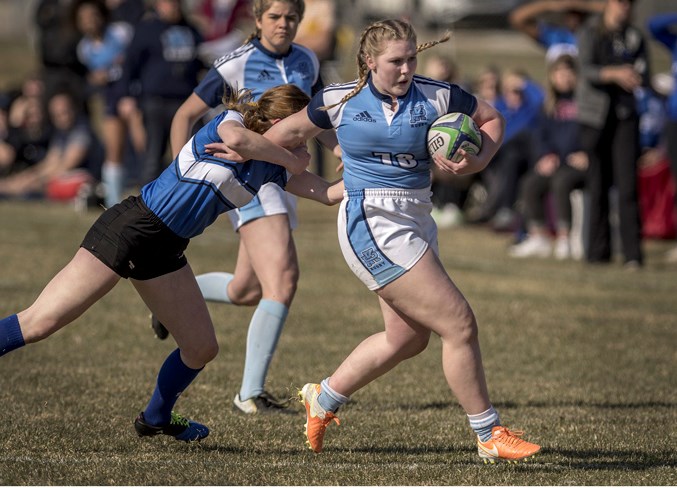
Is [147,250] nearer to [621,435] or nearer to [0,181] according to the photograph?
[621,435]

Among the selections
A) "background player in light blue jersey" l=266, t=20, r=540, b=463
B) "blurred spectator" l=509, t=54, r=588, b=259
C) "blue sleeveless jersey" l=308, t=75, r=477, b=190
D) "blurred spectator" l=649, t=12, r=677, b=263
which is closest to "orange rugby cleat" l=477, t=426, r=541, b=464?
"background player in light blue jersey" l=266, t=20, r=540, b=463

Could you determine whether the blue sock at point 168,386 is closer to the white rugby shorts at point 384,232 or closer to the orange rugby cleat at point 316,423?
the orange rugby cleat at point 316,423

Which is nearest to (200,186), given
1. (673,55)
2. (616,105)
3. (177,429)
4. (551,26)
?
(177,429)

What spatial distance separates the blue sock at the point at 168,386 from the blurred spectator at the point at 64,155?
39.9 ft

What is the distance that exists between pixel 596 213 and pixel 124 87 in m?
6.05

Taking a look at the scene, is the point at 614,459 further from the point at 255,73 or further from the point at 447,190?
the point at 447,190

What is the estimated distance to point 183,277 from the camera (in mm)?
5520

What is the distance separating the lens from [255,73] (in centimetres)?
699

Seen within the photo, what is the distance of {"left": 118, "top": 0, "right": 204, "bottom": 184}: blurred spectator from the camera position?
14930 millimetres

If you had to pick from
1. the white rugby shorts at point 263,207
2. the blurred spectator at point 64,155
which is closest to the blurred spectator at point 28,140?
the blurred spectator at point 64,155

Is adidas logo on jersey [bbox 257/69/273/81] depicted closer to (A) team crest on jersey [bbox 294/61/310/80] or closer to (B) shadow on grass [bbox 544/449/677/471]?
(A) team crest on jersey [bbox 294/61/310/80]

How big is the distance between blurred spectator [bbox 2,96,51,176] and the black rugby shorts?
1347 centimetres

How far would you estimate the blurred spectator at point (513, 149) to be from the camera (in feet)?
50.7

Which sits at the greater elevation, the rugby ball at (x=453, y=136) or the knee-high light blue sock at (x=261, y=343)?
the rugby ball at (x=453, y=136)
